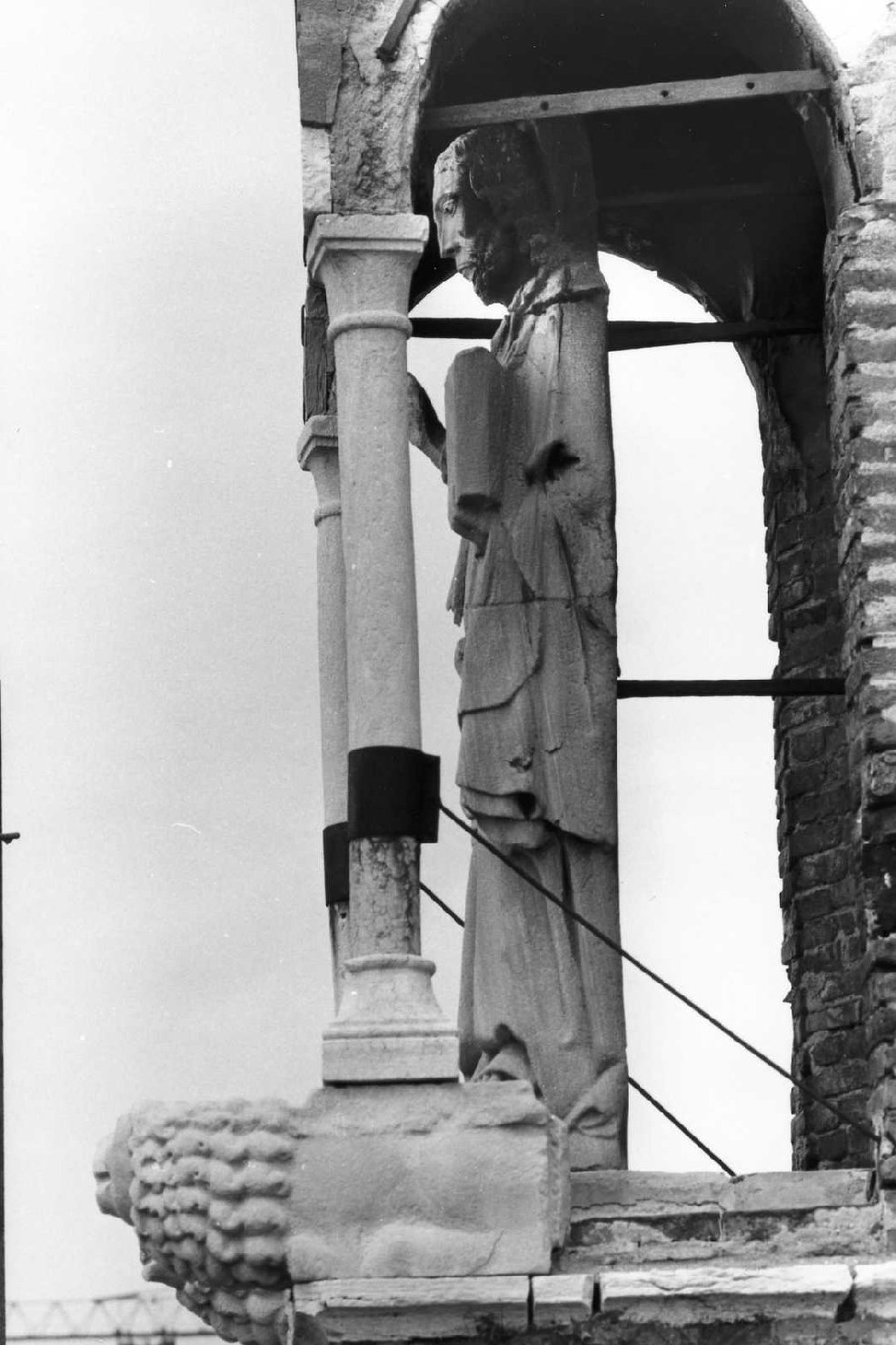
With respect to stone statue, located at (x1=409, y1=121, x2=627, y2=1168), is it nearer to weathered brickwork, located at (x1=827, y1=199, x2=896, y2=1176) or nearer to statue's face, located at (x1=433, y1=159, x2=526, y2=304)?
statue's face, located at (x1=433, y1=159, x2=526, y2=304)

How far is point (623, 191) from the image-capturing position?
13.2 m

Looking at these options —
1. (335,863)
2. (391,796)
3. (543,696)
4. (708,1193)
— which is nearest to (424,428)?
(543,696)

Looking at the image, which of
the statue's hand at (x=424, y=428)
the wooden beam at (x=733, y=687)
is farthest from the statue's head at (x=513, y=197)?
the wooden beam at (x=733, y=687)

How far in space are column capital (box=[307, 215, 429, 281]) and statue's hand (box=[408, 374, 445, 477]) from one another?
1.33m

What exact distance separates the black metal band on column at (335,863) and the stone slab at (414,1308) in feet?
6.37

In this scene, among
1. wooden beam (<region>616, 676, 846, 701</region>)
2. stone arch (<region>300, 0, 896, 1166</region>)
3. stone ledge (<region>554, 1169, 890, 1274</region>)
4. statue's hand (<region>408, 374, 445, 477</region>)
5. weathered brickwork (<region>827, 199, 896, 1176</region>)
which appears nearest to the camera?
stone ledge (<region>554, 1169, 890, 1274</region>)

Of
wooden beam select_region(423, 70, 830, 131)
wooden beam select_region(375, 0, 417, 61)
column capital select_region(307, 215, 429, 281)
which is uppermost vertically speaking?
wooden beam select_region(375, 0, 417, 61)

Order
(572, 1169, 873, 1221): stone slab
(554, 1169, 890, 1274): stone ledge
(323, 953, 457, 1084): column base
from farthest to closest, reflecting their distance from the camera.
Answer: (572, 1169, 873, 1221): stone slab < (554, 1169, 890, 1274): stone ledge < (323, 953, 457, 1084): column base

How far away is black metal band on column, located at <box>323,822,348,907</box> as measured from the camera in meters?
12.0

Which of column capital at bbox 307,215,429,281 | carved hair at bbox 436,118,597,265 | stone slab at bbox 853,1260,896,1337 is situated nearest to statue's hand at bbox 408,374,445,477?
carved hair at bbox 436,118,597,265

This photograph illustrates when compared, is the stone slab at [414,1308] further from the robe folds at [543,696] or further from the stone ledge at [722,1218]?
the robe folds at [543,696]

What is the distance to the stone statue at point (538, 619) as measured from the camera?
1144 centimetres

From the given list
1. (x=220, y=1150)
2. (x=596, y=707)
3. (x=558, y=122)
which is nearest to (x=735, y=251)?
(x=558, y=122)

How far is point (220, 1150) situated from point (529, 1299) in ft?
2.95
